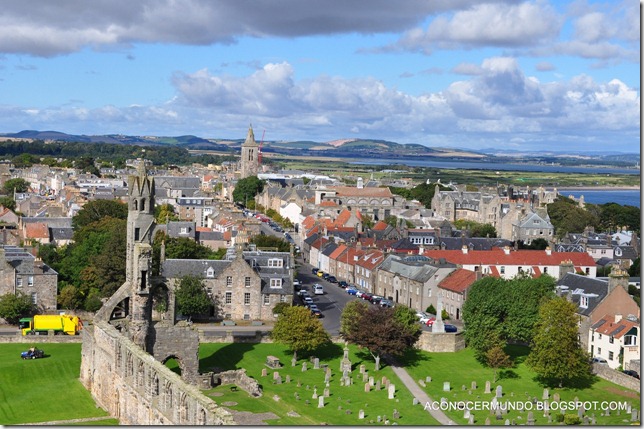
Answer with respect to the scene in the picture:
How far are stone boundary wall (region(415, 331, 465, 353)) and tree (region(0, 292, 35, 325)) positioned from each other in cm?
2898

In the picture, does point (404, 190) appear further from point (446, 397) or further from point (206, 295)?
point (446, 397)

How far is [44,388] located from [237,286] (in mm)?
23812

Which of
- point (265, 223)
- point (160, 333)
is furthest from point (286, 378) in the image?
point (265, 223)

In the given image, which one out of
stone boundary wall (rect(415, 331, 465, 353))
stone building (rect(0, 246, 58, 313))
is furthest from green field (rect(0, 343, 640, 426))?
stone building (rect(0, 246, 58, 313))

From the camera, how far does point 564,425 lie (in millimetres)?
43656

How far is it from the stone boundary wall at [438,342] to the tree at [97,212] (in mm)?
51134

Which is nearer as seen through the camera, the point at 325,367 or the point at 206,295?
the point at 325,367

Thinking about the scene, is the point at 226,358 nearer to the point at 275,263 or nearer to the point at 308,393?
the point at 308,393

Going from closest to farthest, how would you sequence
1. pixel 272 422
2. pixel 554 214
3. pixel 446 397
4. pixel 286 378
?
pixel 272 422 → pixel 446 397 → pixel 286 378 → pixel 554 214

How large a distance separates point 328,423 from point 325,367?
39.0 ft

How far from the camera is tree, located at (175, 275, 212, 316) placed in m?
68.8

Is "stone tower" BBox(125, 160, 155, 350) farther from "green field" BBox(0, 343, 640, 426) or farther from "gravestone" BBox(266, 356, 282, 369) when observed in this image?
"gravestone" BBox(266, 356, 282, 369)

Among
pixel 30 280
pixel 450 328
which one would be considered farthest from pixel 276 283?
pixel 30 280

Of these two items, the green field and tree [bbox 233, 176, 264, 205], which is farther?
tree [bbox 233, 176, 264, 205]
